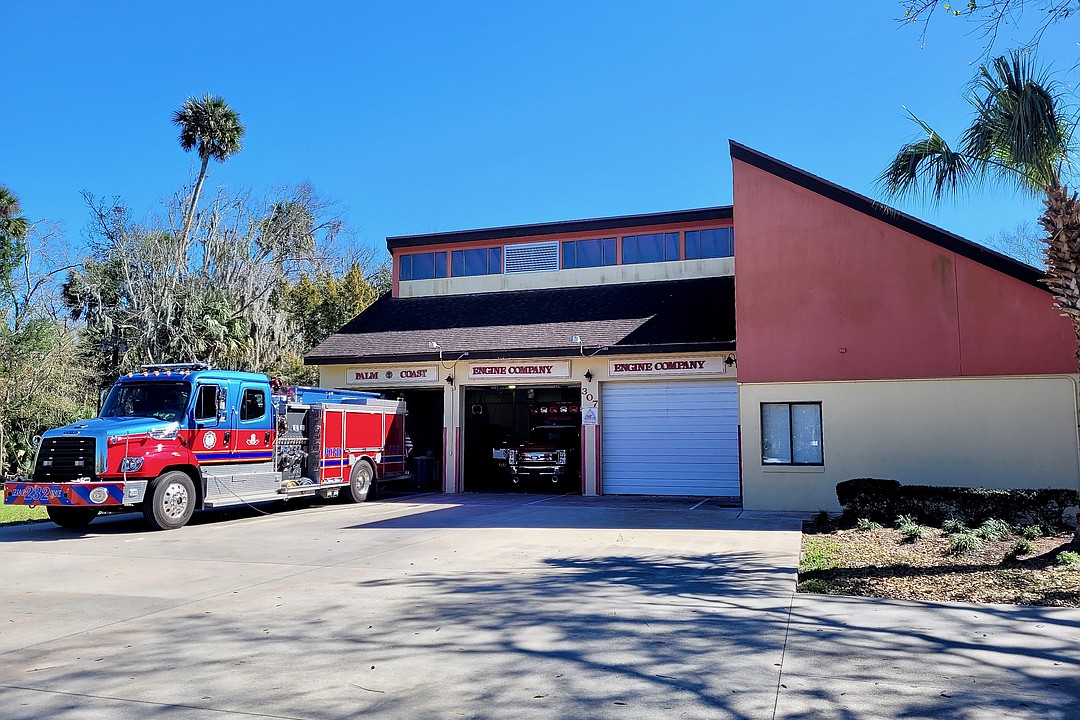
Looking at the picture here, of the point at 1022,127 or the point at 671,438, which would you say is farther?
the point at 671,438

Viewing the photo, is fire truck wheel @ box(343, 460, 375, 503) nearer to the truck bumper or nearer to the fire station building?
the fire station building

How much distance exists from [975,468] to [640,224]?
37.8 ft

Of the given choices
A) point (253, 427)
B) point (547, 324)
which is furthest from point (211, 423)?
point (547, 324)

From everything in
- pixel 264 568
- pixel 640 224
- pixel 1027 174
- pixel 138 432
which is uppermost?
pixel 640 224

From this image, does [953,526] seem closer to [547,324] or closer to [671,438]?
[671,438]

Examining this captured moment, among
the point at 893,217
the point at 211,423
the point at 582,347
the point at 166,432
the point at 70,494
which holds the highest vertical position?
the point at 893,217

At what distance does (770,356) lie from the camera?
1675 cm

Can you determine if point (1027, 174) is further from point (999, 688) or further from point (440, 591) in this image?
point (440, 591)

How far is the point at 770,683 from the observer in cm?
529

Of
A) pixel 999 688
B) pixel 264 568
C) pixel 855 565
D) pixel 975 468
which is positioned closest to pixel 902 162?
pixel 855 565

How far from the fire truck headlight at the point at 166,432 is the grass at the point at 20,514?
427 cm

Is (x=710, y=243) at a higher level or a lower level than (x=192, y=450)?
higher

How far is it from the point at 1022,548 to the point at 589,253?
1612cm

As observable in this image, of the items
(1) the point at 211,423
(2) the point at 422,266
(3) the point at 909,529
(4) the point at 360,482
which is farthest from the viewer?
(2) the point at 422,266
